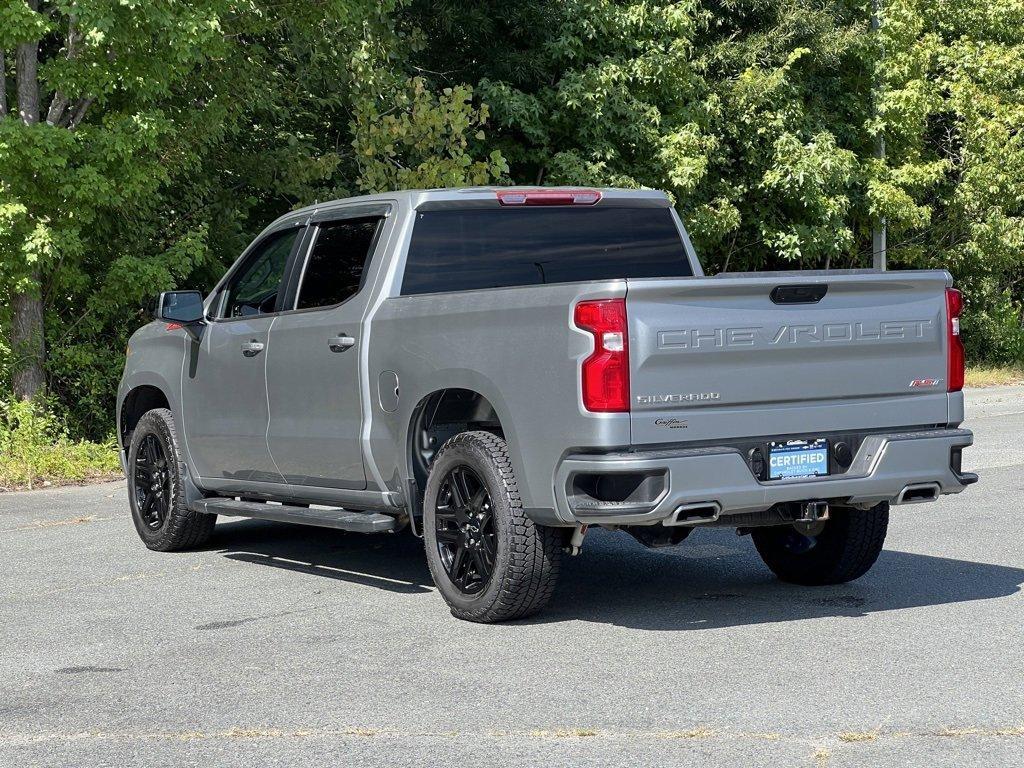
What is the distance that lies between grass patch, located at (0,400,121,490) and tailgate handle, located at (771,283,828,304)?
9465 millimetres

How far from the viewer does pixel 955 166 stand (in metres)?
33.2

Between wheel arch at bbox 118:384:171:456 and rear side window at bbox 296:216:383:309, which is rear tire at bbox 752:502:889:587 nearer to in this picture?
rear side window at bbox 296:216:383:309

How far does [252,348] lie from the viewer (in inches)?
354

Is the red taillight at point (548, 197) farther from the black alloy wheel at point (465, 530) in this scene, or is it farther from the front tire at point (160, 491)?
the front tire at point (160, 491)

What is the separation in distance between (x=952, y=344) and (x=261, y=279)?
405 cm

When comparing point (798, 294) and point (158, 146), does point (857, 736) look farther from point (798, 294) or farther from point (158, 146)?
point (158, 146)

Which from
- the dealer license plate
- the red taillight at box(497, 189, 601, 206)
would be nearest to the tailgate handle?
the dealer license plate

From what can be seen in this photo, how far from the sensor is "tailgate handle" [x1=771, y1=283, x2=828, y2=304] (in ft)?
22.7

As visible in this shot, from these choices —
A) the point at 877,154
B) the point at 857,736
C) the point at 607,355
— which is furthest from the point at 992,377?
the point at 857,736

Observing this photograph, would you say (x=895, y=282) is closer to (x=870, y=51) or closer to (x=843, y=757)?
Answer: (x=843, y=757)

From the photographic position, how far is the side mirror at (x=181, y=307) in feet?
30.7

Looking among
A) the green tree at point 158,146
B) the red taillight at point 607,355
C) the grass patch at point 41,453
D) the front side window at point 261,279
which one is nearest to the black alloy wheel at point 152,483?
the front side window at point 261,279

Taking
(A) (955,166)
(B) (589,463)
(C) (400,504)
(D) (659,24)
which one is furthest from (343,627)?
(A) (955,166)

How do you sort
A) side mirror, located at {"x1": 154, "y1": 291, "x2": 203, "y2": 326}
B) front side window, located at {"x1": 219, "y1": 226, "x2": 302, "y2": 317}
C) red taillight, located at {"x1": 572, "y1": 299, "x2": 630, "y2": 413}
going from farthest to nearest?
side mirror, located at {"x1": 154, "y1": 291, "x2": 203, "y2": 326}
front side window, located at {"x1": 219, "y1": 226, "x2": 302, "y2": 317}
red taillight, located at {"x1": 572, "y1": 299, "x2": 630, "y2": 413}
